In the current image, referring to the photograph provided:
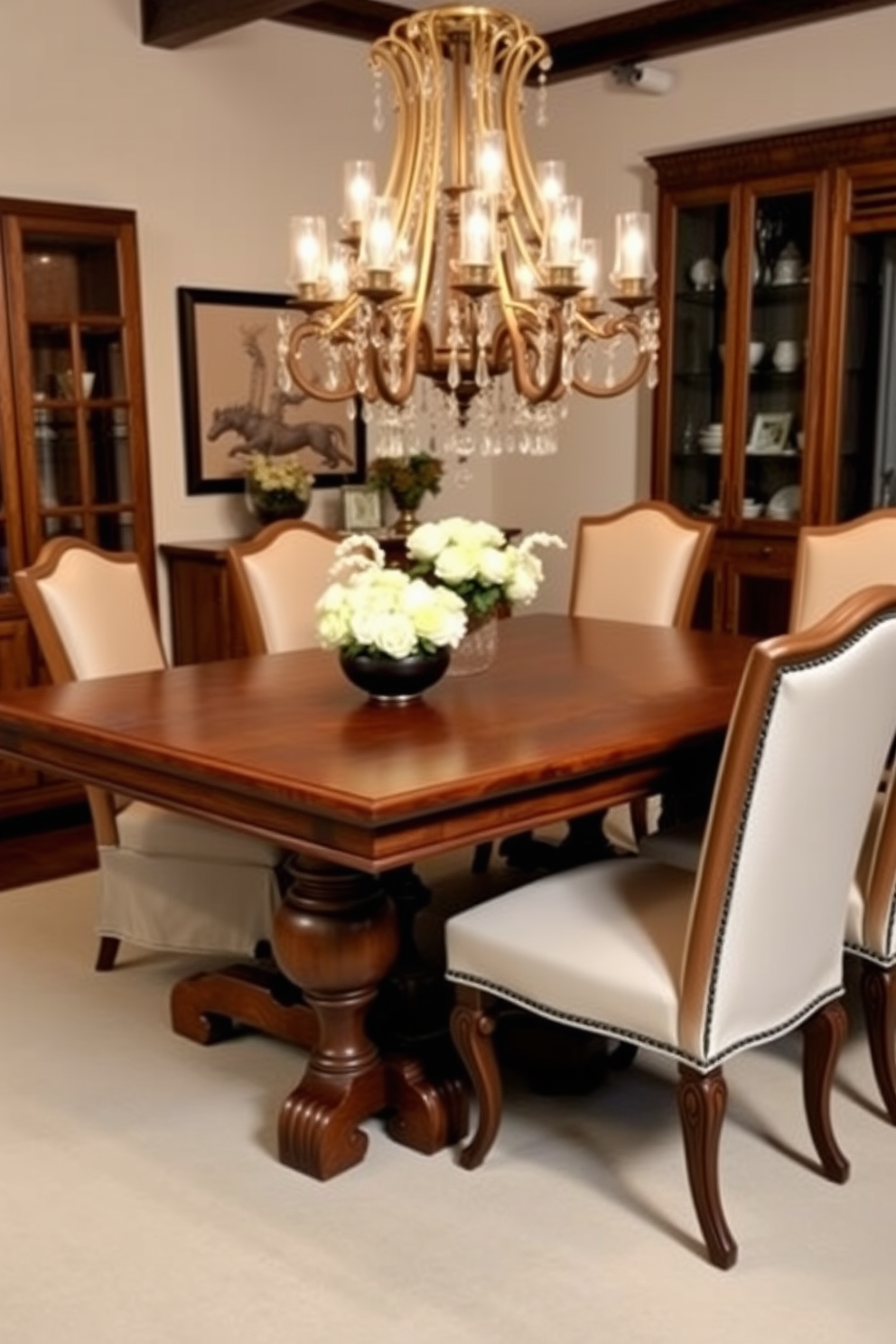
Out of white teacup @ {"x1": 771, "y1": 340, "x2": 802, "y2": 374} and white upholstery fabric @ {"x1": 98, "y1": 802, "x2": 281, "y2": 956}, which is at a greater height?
white teacup @ {"x1": 771, "y1": 340, "x2": 802, "y2": 374}

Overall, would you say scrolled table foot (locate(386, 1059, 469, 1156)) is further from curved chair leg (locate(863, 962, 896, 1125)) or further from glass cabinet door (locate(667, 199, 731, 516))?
glass cabinet door (locate(667, 199, 731, 516))

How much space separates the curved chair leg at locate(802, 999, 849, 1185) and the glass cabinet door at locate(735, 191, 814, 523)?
2.86 metres

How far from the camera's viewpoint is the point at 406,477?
5289mm

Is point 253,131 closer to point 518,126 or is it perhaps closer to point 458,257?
point 518,126

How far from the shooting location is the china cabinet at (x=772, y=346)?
187 inches

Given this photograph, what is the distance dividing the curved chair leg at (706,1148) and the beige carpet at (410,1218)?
48 mm

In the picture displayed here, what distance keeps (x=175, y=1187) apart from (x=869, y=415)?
3622 mm

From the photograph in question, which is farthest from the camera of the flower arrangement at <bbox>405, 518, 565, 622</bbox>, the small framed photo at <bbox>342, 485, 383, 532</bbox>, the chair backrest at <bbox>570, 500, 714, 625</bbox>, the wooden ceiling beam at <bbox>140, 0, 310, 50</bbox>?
the small framed photo at <bbox>342, 485, 383, 532</bbox>

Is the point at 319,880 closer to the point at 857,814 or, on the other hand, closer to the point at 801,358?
the point at 857,814

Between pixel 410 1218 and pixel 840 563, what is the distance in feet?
7.23

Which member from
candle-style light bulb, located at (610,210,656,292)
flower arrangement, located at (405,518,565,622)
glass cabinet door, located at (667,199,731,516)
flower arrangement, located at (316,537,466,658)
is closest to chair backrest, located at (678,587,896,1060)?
flower arrangement, located at (316,537,466,658)

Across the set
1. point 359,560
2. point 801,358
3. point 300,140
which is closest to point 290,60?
point 300,140

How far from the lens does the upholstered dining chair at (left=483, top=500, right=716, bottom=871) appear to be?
13.4 ft

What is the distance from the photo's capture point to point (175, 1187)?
2.48 m
